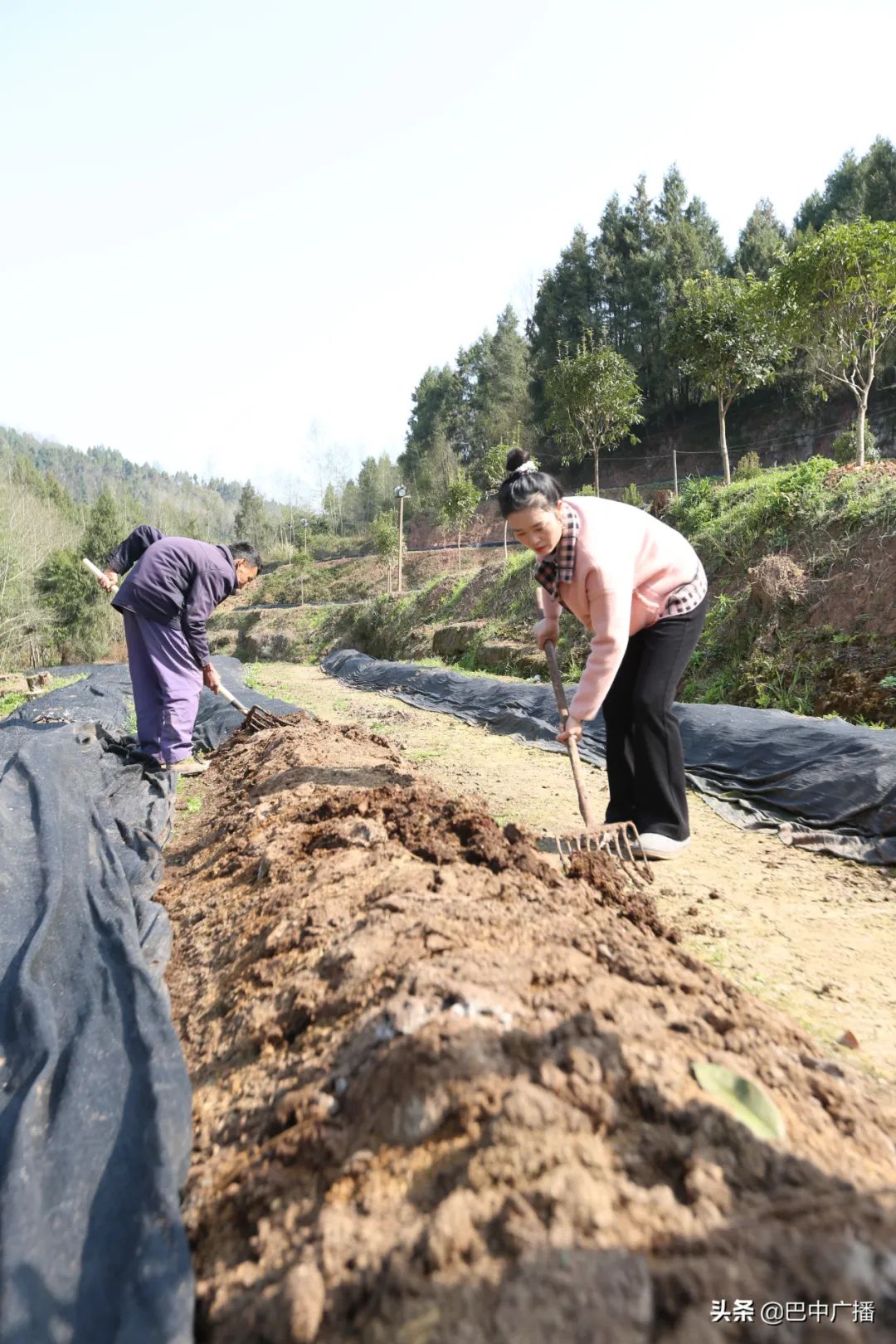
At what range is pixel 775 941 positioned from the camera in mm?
2334

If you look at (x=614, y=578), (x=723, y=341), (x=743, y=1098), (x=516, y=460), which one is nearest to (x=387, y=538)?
(x=723, y=341)

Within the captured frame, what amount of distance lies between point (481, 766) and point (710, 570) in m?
4.99

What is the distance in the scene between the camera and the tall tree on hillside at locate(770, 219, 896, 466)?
1014 cm

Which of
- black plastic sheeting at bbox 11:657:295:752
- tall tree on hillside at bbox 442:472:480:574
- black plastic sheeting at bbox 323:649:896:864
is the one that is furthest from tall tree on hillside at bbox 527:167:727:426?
black plastic sheeting at bbox 323:649:896:864

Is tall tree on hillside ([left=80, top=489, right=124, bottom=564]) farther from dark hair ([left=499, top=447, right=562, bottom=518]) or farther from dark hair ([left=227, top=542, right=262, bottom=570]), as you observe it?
dark hair ([left=499, top=447, right=562, bottom=518])

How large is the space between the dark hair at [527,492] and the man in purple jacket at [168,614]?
7.73ft

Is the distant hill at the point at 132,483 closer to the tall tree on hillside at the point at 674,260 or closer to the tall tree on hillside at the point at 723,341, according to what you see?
the tall tree on hillside at the point at 674,260

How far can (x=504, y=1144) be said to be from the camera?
1.04m

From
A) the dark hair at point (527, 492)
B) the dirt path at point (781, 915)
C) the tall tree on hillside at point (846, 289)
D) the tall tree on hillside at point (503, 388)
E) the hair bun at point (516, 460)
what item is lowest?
the dirt path at point (781, 915)

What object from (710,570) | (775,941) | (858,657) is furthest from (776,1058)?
(710,570)

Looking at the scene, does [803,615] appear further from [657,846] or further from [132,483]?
[132,483]

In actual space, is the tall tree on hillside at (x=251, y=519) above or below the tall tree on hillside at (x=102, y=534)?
above

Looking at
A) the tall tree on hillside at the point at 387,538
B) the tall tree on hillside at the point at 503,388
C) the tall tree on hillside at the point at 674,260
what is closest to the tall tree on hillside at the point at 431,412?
the tall tree on hillside at the point at 503,388

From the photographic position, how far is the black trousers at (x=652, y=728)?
278cm
